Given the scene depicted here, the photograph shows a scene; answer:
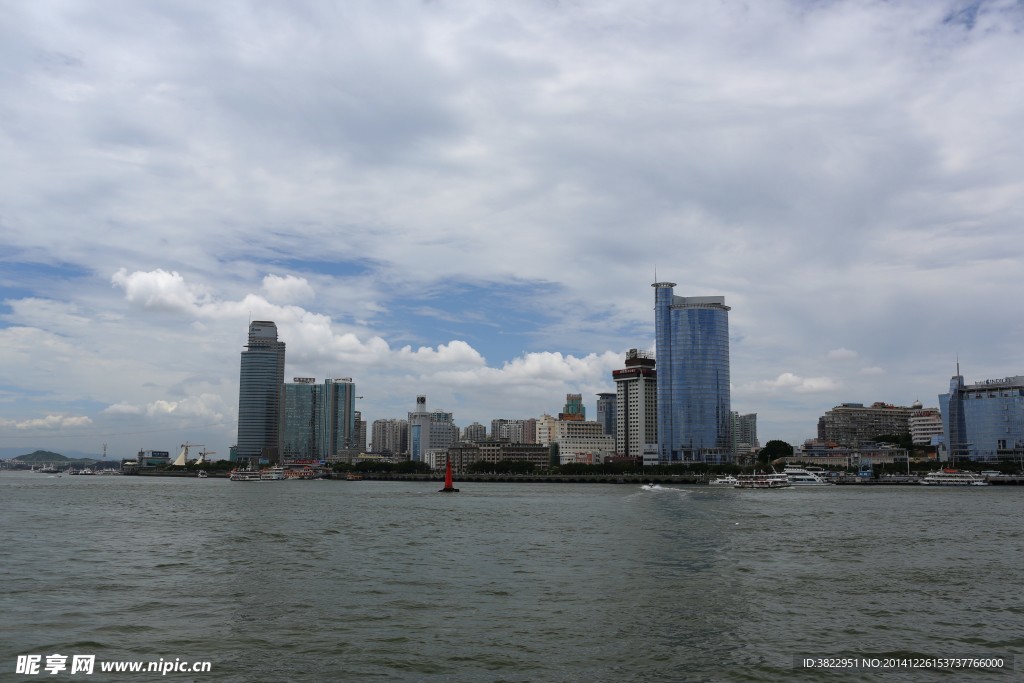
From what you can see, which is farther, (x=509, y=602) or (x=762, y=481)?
(x=762, y=481)

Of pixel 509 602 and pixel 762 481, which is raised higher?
pixel 509 602

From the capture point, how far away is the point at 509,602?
28.0 metres

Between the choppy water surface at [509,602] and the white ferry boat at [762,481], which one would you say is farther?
the white ferry boat at [762,481]

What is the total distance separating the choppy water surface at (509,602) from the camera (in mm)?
20406

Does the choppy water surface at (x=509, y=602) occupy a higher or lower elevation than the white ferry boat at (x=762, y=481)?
higher

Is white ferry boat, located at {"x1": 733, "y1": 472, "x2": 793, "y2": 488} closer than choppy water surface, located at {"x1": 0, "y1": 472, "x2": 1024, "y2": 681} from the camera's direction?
No

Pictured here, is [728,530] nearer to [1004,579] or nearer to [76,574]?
[1004,579]

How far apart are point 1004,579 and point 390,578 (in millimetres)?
26140

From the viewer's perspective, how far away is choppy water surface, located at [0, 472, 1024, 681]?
20406 mm

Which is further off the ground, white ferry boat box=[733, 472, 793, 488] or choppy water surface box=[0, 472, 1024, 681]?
choppy water surface box=[0, 472, 1024, 681]

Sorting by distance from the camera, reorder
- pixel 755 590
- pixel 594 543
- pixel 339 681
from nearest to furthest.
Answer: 1. pixel 339 681
2. pixel 755 590
3. pixel 594 543

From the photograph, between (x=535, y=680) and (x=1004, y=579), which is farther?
(x=1004, y=579)

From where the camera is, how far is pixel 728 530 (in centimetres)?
5847

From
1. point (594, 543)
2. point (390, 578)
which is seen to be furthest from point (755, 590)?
point (594, 543)
